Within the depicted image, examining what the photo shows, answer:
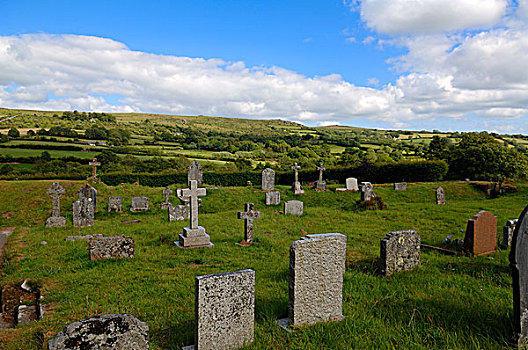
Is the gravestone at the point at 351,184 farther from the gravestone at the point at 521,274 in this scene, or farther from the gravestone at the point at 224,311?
the gravestone at the point at 224,311

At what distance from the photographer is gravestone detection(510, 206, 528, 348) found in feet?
12.9

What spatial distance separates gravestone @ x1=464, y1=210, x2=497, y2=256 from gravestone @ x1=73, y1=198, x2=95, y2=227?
15298 millimetres

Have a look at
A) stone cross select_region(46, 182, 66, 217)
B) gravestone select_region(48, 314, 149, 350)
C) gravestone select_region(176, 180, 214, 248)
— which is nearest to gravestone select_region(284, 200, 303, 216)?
gravestone select_region(176, 180, 214, 248)

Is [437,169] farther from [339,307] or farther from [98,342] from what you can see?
[98,342]

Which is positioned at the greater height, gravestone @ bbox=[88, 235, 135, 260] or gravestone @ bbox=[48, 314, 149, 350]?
gravestone @ bbox=[48, 314, 149, 350]

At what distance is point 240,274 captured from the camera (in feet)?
14.3

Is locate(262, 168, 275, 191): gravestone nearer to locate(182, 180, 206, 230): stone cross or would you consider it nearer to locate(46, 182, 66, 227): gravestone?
locate(182, 180, 206, 230): stone cross

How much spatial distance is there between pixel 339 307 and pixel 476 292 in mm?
2696

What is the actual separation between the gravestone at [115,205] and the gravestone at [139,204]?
68 centimetres

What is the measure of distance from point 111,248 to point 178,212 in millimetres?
7369

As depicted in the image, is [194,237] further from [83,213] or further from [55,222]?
[55,222]

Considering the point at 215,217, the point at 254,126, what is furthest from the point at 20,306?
the point at 254,126

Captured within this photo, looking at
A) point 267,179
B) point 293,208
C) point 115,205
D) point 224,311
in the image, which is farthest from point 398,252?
point 267,179

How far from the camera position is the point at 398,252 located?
24.3 ft
